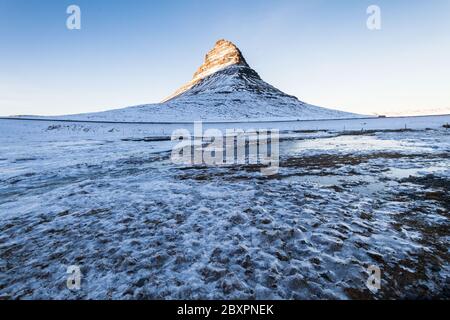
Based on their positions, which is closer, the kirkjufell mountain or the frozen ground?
the frozen ground

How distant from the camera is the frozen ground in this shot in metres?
3.88

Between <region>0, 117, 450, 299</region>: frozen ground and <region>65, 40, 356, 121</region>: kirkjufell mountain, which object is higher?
<region>65, 40, 356, 121</region>: kirkjufell mountain

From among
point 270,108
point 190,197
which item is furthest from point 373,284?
point 270,108

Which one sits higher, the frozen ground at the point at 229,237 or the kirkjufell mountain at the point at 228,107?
the kirkjufell mountain at the point at 228,107

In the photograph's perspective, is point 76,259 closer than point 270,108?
Yes

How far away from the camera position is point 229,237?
5.49m

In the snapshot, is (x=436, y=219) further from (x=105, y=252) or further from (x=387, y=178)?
(x=105, y=252)

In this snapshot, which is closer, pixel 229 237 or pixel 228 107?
pixel 229 237

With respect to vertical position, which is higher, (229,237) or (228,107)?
(228,107)

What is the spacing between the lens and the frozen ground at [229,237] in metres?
3.88

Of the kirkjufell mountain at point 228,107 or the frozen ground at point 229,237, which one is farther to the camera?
the kirkjufell mountain at point 228,107

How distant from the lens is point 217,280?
4020 millimetres

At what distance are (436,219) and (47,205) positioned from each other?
426 inches
